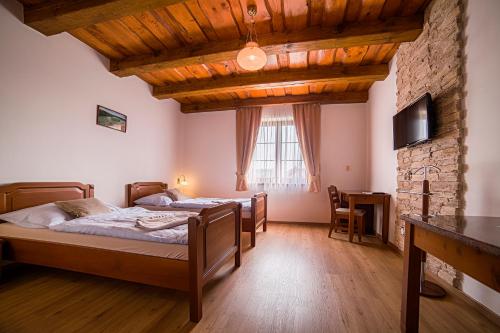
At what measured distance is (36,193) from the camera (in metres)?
2.39

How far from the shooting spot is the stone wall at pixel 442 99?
1.85 meters

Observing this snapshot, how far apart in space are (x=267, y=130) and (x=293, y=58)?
1838mm

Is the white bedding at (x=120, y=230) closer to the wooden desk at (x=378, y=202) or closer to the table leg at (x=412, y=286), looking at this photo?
the table leg at (x=412, y=286)

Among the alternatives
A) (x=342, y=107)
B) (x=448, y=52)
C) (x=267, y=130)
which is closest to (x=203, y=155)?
(x=267, y=130)

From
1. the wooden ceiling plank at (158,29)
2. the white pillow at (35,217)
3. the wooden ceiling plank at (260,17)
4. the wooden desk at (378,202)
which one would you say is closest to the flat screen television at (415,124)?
the wooden desk at (378,202)

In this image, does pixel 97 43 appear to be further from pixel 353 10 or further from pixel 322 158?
pixel 322 158

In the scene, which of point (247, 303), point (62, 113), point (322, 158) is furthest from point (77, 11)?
A: point (322, 158)

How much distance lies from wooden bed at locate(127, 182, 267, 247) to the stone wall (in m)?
2.05

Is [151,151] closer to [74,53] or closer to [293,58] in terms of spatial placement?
[74,53]

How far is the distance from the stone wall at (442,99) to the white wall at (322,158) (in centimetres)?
185

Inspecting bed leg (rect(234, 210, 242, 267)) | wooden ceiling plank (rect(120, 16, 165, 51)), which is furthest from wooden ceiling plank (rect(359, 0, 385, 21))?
bed leg (rect(234, 210, 242, 267))

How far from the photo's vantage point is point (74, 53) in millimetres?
2771

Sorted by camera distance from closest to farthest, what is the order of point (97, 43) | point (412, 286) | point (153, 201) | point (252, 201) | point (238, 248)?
1. point (412, 286)
2. point (238, 248)
3. point (97, 43)
4. point (252, 201)
5. point (153, 201)

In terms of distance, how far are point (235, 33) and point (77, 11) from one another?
5.41 ft
